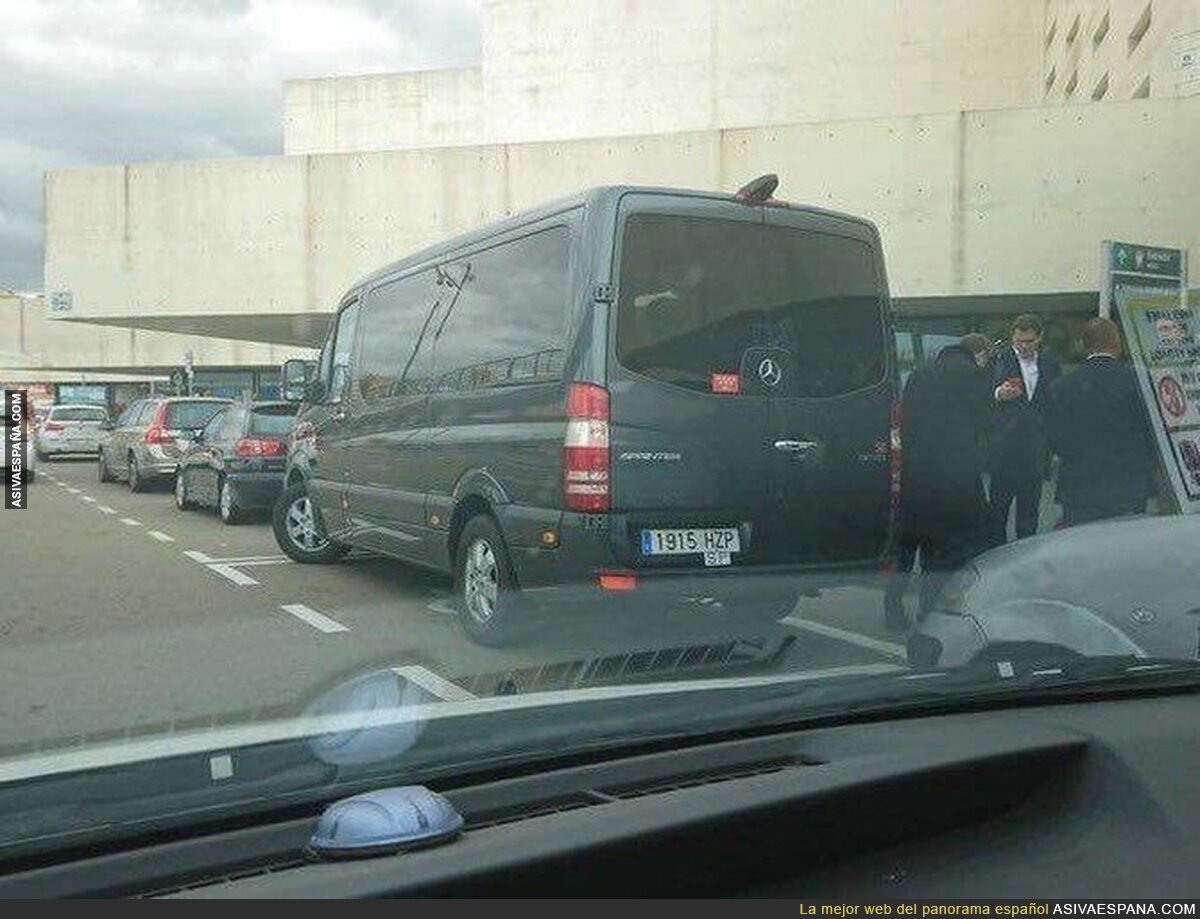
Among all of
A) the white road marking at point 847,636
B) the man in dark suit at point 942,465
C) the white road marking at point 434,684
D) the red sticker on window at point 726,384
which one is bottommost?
the white road marking at point 847,636

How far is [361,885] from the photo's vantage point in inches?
77.5

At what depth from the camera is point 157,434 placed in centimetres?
1905

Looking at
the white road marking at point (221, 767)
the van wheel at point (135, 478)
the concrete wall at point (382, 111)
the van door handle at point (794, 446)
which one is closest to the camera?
the white road marking at point (221, 767)

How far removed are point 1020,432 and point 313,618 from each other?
14.5 ft

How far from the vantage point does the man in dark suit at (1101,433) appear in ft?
24.5

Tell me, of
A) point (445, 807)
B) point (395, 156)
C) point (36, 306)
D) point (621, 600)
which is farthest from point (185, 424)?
point (36, 306)

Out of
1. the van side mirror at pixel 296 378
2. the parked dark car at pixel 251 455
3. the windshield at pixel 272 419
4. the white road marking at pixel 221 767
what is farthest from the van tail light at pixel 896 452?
the windshield at pixel 272 419

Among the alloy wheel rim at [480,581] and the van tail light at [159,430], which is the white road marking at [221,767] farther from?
the van tail light at [159,430]

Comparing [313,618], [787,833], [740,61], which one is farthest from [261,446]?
[740,61]

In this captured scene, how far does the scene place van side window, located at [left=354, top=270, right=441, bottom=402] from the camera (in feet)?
25.7

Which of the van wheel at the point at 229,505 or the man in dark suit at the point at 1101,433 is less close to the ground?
the man in dark suit at the point at 1101,433

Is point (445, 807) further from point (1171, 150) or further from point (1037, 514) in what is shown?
point (1171, 150)

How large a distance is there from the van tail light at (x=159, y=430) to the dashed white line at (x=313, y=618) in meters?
11.5


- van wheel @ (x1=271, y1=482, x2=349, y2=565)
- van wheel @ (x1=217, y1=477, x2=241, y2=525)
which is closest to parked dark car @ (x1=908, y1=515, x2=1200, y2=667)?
van wheel @ (x1=271, y1=482, x2=349, y2=565)
